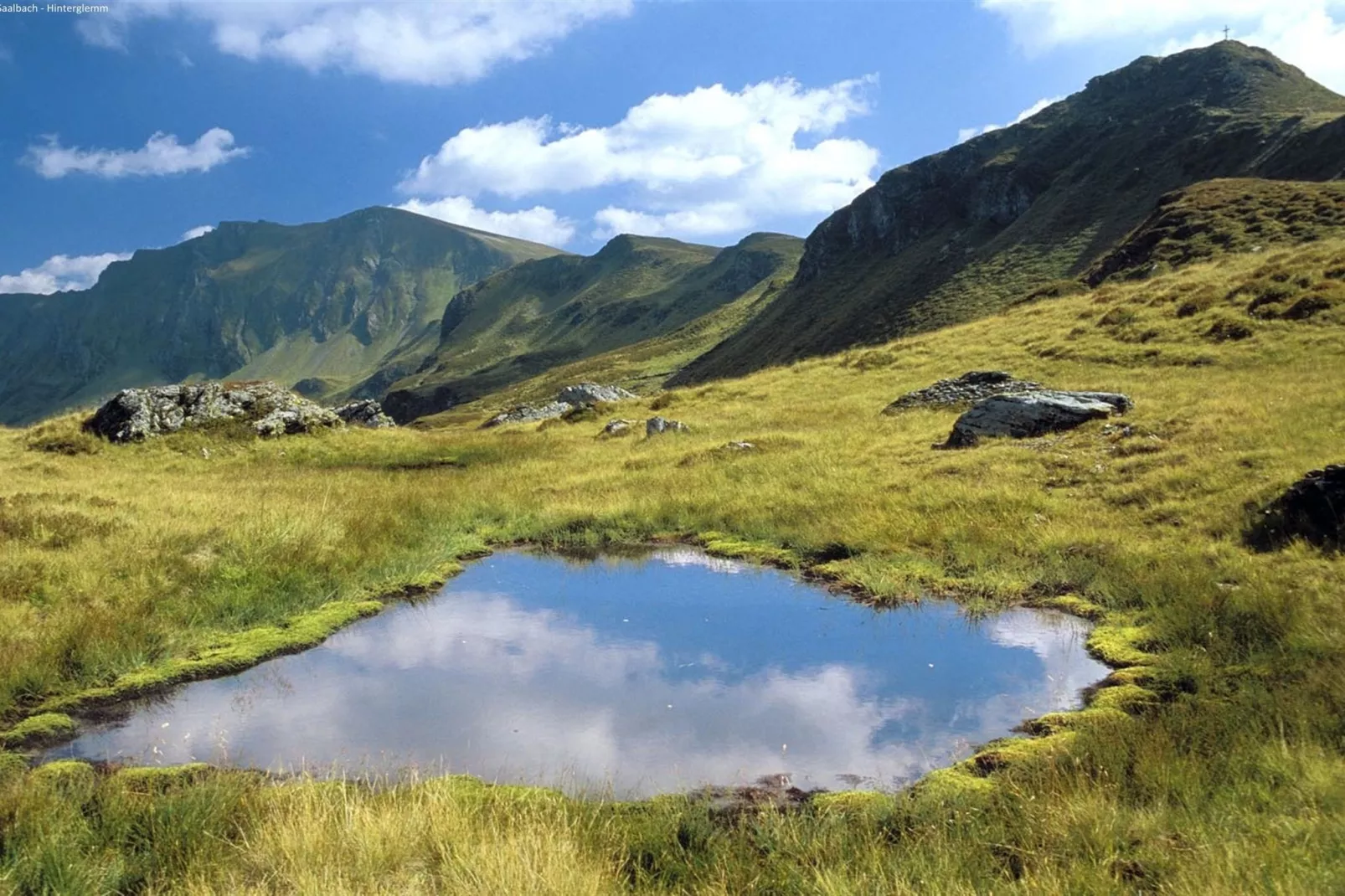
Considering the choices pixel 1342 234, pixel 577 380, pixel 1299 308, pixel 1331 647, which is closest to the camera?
pixel 1331 647

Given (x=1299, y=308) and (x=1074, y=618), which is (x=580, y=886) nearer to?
(x=1074, y=618)

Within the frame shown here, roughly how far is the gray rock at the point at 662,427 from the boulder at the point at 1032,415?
10.9 metres

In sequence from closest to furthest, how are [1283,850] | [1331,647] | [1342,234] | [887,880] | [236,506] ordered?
1. [1283,850]
2. [887,880]
3. [1331,647]
4. [236,506]
5. [1342,234]

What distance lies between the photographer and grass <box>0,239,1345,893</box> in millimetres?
5000

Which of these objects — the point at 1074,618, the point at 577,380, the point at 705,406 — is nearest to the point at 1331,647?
the point at 1074,618

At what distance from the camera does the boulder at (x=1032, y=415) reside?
20.2m

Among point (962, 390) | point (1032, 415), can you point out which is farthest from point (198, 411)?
point (1032, 415)

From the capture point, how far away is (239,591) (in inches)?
455

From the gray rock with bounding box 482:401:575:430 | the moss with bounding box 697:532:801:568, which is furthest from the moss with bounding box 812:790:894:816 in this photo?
the gray rock with bounding box 482:401:575:430

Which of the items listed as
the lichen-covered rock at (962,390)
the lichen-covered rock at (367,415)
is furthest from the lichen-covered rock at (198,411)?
the lichen-covered rock at (962,390)

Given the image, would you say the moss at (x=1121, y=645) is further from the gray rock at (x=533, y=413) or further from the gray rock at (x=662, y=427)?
the gray rock at (x=533, y=413)

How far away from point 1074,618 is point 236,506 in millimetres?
15320

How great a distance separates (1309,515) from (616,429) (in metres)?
24.3

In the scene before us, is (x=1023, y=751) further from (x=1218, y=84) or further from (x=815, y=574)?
(x=1218, y=84)
